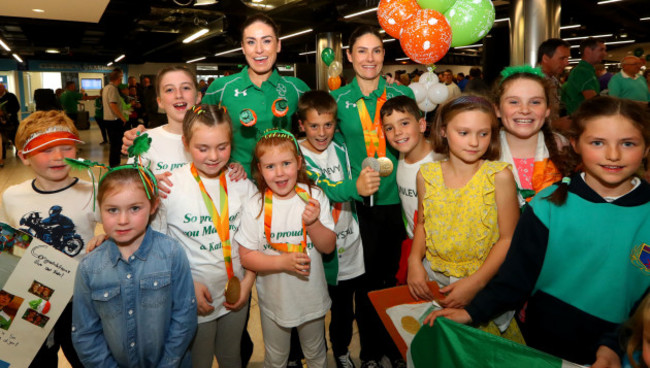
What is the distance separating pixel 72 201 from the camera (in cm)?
173

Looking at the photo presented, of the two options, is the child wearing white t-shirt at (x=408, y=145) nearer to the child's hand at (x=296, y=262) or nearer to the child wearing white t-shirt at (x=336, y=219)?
the child wearing white t-shirt at (x=336, y=219)

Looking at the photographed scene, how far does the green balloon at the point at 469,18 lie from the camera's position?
2.64 meters

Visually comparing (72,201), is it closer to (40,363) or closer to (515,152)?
(40,363)

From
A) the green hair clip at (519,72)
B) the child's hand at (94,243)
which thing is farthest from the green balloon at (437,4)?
the child's hand at (94,243)

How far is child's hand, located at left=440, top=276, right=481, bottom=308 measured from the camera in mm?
1577

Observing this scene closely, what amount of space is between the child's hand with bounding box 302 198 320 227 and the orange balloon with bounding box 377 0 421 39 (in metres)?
1.66

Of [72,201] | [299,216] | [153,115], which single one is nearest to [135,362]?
[72,201]

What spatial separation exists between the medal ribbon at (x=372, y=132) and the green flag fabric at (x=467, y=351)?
1162 mm

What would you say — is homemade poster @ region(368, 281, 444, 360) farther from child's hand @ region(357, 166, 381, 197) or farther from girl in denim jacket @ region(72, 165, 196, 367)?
girl in denim jacket @ region(72, 165, 196, 367)

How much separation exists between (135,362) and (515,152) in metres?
1.79

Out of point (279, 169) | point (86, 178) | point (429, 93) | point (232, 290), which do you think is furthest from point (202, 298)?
point (86, 178)

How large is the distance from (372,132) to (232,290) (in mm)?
1148

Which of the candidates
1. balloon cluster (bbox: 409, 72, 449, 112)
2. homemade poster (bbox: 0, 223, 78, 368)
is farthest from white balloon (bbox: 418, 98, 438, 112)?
homemade poster (bbox: 0, 223, 78, 368)

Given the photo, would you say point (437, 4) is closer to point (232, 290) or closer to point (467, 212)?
point (467, 212)
